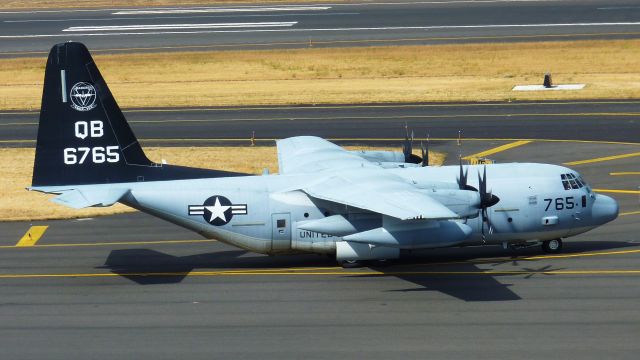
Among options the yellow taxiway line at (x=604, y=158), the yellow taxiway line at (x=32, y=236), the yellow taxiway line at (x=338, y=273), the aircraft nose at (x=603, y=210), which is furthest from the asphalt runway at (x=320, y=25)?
the yellow taxiway line at (x=338, y=273)

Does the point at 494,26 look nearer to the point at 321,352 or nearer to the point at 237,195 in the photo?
the point at 237,195

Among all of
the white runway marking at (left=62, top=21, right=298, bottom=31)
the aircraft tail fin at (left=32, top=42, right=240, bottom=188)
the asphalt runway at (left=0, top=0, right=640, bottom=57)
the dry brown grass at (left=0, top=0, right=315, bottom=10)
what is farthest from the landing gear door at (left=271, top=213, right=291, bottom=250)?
the dry brown grass at (left=0, top=0, right=315, bottom=10)

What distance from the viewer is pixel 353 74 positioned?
87.8 m

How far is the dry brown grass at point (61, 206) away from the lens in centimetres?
5034

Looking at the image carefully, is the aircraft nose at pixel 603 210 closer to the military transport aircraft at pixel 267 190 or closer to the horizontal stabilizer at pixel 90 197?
the military transport aircraft at pixel 267 190

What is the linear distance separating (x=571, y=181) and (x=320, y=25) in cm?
7012

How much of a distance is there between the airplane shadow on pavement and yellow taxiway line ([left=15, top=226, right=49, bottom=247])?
4404mm

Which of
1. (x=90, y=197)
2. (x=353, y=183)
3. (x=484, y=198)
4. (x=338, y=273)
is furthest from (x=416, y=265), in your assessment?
(x=90, y=197)

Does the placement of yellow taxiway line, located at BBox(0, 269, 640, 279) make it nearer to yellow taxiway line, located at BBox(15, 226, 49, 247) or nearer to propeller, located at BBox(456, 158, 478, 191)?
propeller, located at BBox(456, 158, 478, 191)

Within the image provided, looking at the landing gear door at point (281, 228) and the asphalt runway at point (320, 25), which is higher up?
the asphalt runway at point (320, 25)

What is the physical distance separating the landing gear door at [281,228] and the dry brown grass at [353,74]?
39.0m

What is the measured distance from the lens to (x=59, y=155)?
39.3 meters

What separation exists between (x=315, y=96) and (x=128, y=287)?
142ft

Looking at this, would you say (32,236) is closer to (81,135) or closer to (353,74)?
(81,135)
